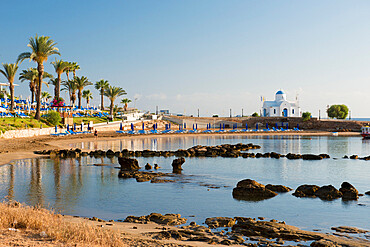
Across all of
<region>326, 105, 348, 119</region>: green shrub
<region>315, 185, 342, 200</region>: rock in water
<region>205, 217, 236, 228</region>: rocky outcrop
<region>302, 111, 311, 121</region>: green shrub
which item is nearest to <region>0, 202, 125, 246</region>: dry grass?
<region>205, 217, 236, 228</region>: rocky outcrop

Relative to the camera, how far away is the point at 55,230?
8.41 metres

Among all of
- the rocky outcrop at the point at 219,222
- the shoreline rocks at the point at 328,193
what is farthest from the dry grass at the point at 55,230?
the shoreline rocks at the point at 328,193

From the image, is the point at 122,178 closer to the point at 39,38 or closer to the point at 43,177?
the point at 43,177

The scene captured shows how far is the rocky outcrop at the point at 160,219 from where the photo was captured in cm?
1246

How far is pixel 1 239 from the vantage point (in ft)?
25.5

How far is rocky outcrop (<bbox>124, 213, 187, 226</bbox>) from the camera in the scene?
12.5m

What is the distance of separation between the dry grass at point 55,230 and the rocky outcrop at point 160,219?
3.69 meters

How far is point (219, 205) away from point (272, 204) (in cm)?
244

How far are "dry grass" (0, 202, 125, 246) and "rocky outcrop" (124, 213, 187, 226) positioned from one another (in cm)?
369

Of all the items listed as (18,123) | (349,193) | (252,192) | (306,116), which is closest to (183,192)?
(252,192)

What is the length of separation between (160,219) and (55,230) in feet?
16.2

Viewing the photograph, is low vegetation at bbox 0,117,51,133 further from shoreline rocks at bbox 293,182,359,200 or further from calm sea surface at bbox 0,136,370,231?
shoreline rocks at bbox 293,182,359,200

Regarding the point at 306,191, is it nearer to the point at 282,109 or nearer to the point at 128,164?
the point at 128,164

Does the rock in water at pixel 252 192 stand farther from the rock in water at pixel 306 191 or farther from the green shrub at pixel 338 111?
the green shrub at pixel 338 111
